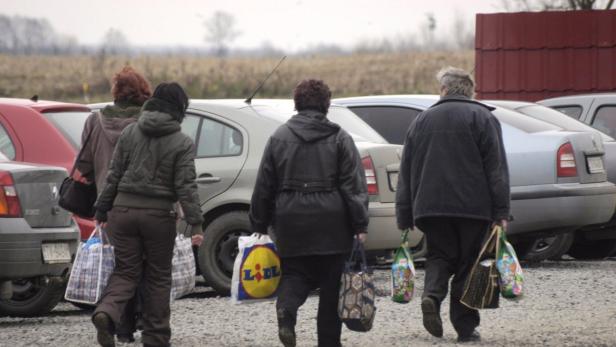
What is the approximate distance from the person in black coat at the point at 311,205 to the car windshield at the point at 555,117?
5660 millimetres

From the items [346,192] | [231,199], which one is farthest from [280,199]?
[231,199]

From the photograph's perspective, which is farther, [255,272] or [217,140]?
[217,140]

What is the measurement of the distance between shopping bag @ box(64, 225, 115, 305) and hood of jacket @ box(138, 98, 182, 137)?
730 millimetres

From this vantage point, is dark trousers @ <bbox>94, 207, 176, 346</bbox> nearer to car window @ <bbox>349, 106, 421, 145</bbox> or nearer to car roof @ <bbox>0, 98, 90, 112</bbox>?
car roof @ <bbox>0, 98, 90, 112</bbox>

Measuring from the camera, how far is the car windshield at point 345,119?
35.6 feet

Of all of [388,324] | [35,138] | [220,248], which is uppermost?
[35,138]

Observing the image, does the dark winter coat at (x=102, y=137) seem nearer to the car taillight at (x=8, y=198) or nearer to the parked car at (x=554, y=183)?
the car taillight at (x=8, y=198)

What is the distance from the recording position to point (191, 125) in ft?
35.1

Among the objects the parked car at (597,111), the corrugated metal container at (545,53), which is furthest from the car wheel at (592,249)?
the corrugated metal container at (545,53)

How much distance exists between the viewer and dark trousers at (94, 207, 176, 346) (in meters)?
7.44

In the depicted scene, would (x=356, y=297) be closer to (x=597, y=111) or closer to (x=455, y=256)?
(x=455, y=256)

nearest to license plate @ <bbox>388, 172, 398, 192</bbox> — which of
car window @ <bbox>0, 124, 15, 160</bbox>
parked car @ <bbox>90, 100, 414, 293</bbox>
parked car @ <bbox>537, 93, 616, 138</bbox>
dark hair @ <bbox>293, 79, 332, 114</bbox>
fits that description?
parked car @ <bbox>90, 100, 414, 293</bbox>

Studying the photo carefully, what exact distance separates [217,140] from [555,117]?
3866 millimetres

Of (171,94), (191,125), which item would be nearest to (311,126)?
(171,94)
